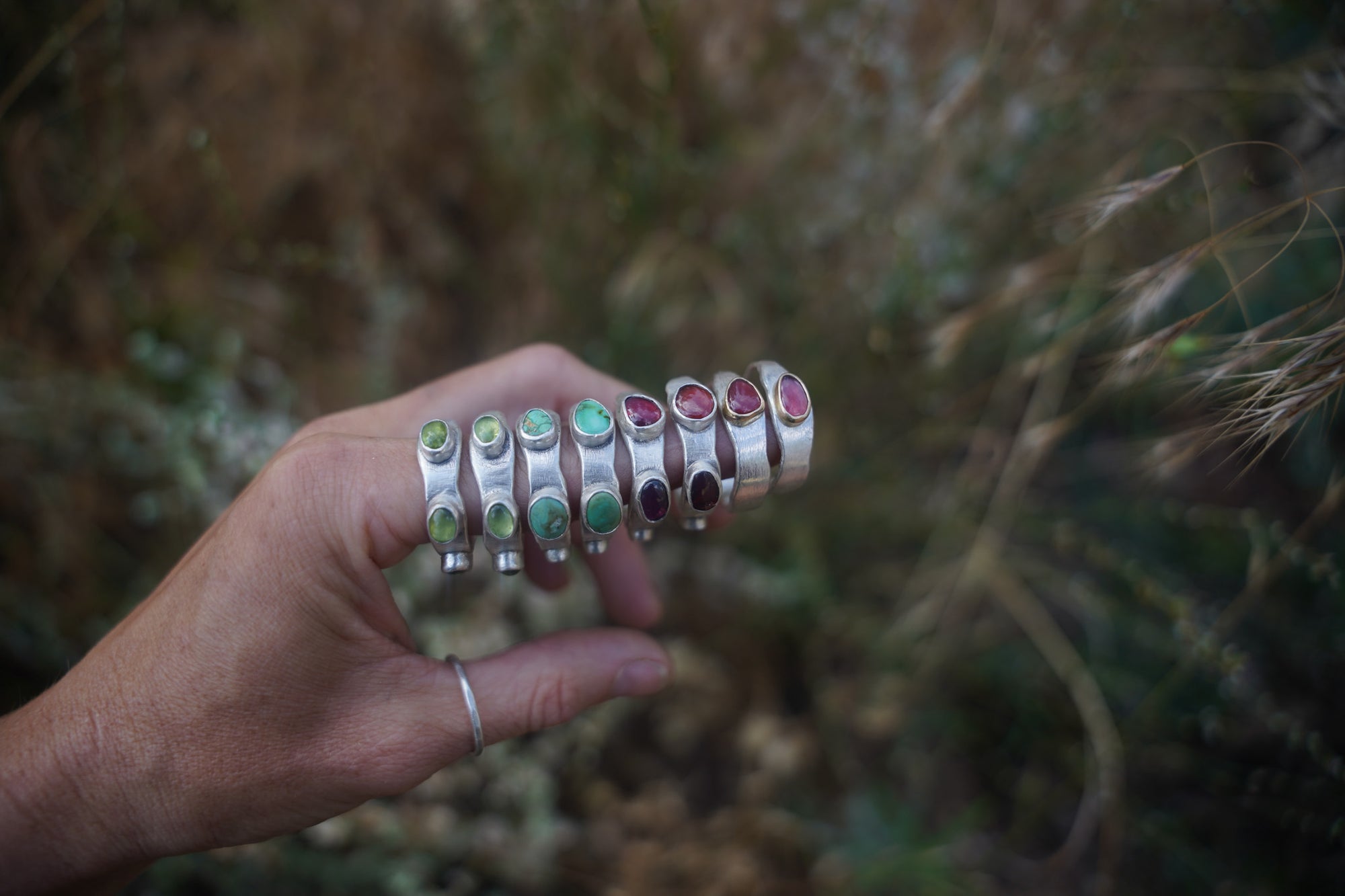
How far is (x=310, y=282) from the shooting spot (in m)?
2.06

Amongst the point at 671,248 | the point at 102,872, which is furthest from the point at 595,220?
the point at 102,872

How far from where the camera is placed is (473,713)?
A: 0.99 m

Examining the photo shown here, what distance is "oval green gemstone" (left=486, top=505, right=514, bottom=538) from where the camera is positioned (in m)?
0.89

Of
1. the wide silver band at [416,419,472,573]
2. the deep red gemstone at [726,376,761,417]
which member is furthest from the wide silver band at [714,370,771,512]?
the wide silver band at [416,419,472,573]

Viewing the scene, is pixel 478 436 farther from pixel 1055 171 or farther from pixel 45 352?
pixel 45 352

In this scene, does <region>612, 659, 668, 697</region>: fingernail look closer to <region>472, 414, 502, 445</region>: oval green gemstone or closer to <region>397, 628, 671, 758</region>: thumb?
<region>397, 628, 671, 758</region>: thumb

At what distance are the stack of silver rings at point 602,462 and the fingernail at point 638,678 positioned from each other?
27 cm

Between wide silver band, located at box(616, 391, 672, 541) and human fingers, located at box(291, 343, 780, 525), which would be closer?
wide silver band, located at box(616, 391, 672, 541)

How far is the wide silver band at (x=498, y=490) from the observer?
2.93ft

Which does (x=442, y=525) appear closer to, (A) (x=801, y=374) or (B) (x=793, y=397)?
(B) (x=793, y=397)

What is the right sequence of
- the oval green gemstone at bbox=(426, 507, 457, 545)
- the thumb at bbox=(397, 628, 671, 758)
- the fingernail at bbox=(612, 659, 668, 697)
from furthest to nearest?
the fingernail at bbox=(612, 659, 668, 697) → the thumb at bbox=(397, 628, 671, 758) → the oval green gemstone at bbox=(426, 507, 457, 545)

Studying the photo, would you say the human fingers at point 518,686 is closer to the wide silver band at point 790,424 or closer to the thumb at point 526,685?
the thumb at point 526,685

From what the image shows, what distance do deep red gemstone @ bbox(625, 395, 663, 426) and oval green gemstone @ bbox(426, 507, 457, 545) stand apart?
26cm

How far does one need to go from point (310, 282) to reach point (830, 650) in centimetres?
180
